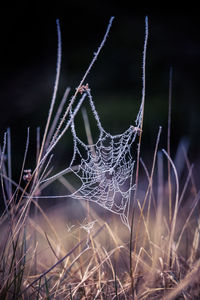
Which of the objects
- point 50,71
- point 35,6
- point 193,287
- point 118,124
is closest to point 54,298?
point 193,287

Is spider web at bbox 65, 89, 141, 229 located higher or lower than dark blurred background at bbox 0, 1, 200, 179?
lower

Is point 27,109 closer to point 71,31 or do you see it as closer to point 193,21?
point 71,31

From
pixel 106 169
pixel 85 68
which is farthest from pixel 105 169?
pixel 85 68

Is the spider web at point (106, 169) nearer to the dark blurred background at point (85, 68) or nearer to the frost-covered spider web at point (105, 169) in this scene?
the frost-covered spider web at point (105, 169)

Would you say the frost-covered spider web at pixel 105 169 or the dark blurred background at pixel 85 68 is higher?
the dark blurred background at pixel 85 68

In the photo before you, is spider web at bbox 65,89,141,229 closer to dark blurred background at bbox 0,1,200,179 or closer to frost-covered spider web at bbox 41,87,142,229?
frost-covered spider web at bbox 41,87,142,229

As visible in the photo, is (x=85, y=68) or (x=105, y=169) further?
(x=85, y=68)

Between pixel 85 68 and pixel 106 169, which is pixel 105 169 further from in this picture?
pixel 85 68

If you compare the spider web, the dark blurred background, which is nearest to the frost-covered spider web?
the spider web

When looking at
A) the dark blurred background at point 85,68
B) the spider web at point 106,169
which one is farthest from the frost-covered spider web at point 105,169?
the dark blurred background at point 85,68
